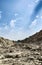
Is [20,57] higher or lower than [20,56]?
lower

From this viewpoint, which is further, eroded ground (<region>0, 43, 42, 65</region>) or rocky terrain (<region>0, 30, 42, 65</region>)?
rocky terrain (<region>0, 30, 42, 65</region>)

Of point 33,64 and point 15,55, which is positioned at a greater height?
point 15,55

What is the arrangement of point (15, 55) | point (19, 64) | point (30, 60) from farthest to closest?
point (15, 55)
point (30, 60)
point (19, 64)

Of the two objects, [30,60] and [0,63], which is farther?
[30,60]

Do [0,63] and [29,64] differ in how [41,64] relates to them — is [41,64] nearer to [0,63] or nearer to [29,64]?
[29,64]

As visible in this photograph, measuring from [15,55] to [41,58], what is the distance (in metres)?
3.43

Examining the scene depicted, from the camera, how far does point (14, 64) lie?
15.3 m

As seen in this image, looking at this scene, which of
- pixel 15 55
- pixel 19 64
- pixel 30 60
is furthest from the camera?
pixel 15 55

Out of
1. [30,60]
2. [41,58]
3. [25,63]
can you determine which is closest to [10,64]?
[25,63]

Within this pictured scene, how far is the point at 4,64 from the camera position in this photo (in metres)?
15.6

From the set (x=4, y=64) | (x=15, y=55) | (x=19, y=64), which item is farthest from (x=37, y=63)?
(x=15, y=55)

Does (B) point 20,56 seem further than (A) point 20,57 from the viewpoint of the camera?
Yes

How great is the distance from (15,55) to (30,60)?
3105mm

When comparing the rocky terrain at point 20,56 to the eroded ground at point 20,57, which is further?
the rocky terrain at point 20,56
